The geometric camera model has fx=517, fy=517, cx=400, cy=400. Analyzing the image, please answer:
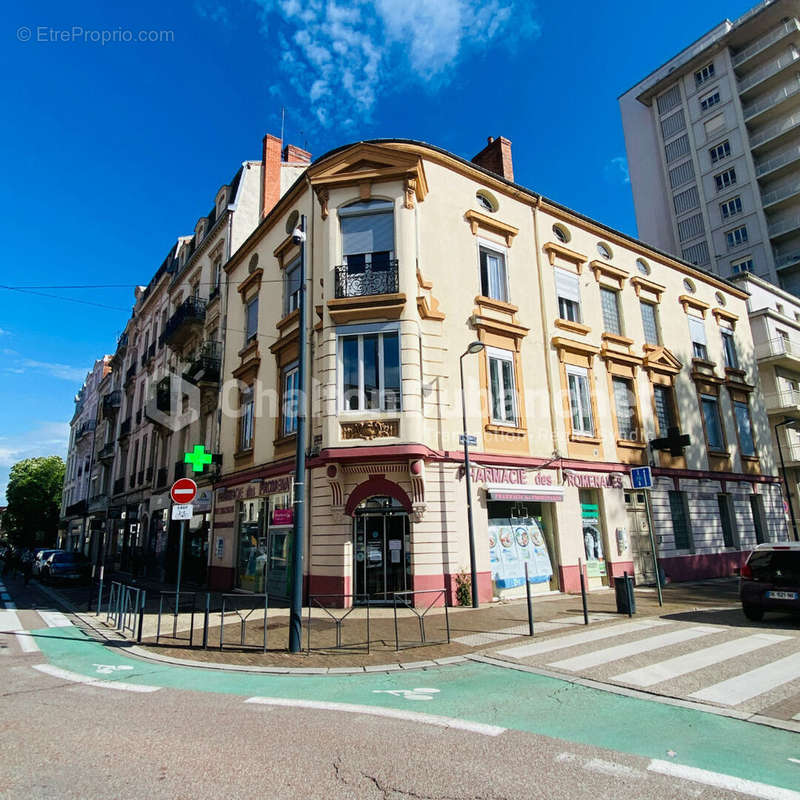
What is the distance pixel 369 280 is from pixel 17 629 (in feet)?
36.7

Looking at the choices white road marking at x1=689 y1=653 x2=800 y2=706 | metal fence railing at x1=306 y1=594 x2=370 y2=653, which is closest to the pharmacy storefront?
metal fence railing at x1=306 y1=594 x2=370 y2=653

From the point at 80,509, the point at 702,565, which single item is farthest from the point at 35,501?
the point at 702,565

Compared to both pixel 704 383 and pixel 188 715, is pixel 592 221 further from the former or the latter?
pixel 188 715

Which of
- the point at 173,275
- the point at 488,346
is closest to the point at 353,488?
the point at 488,346

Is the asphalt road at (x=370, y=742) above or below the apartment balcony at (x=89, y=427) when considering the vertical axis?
below

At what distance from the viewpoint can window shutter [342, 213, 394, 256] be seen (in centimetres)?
1439

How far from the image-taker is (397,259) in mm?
13812

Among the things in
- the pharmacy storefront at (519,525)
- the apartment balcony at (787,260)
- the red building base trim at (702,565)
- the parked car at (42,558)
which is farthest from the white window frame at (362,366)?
the apartment balcony at (787,260)

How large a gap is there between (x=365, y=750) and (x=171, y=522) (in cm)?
2040

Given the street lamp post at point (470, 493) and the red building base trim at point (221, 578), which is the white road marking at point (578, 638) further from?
the red building base trim at point (221, 578)

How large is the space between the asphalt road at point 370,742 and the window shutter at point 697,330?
20.0m

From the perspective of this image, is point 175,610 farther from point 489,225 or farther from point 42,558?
point 42,558

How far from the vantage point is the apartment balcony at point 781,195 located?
37.5 meters

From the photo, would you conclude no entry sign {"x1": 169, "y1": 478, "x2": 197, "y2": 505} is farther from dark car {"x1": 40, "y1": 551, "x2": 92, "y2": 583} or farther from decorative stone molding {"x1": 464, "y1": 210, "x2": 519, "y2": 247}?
dark car {"x1": 40, "y1": 551, "x2": 92, "y2": 583}
